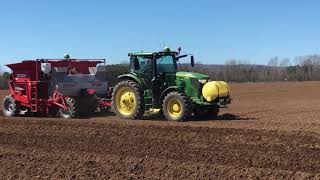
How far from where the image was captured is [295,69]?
85.9 meters

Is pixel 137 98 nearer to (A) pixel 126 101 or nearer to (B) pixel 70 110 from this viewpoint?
(A) pixel 126 101

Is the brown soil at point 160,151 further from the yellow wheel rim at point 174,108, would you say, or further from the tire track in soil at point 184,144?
the yellow wheel rim at point 174,108

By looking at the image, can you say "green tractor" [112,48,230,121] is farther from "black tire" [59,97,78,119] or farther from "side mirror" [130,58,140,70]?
"black tire" [59,97,78,119]

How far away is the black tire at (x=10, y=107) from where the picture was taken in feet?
59.4

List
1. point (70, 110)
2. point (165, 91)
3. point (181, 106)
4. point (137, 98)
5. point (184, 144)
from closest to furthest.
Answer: point (184, 144)
point (181, 106)
point (165, 91)
point (137, 98)
point (70, 110)

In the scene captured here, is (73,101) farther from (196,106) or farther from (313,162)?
(313,162)

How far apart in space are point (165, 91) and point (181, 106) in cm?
90

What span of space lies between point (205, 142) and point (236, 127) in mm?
1872

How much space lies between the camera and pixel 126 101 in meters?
15.8

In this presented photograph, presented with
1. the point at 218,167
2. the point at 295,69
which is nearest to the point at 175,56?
the point at 218,167

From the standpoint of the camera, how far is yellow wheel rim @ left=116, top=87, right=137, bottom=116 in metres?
15.6

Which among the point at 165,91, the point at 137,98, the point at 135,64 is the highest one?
the point at 135,64

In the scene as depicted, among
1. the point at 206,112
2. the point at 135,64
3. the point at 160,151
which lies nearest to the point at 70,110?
the point at 135,64

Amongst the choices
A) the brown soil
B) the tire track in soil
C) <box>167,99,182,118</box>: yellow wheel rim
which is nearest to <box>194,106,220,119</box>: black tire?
<box>167,99,182,118</box>: yellow wheel rim
